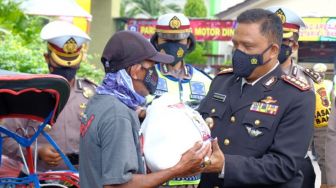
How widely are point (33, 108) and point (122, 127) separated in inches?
53.8

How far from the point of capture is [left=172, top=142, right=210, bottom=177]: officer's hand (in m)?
3.26

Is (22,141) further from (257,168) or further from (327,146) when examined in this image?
(327,146)

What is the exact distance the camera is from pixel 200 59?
4191cm

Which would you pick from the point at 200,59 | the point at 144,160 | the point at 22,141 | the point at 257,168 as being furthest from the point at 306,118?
the point at 200,59

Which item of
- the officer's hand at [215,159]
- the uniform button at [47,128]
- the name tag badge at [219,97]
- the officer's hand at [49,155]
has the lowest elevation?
the officer's hand at [49,155]

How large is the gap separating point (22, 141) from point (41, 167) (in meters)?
0.88

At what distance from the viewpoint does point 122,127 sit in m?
3.24

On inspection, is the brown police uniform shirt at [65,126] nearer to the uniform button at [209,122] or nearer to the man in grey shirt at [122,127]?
the uniform button at [209,122]

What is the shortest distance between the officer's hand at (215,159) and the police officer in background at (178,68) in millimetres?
1886

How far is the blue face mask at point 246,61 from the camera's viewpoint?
160 inches

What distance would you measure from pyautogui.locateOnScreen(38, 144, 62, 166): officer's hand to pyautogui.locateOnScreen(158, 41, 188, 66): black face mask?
4.73 ft

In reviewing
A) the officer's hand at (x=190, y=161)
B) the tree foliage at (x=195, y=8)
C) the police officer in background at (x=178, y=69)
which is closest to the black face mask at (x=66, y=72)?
the police officer in background at (x=178, y=69)

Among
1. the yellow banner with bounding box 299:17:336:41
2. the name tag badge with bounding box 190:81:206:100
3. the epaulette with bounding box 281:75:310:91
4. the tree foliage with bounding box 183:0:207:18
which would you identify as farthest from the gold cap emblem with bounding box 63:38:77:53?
the tree foliage with bounding box 183:0:207:18

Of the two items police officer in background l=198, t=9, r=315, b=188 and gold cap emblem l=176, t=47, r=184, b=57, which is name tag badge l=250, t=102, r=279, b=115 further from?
gold cap emblem l=176, t=47, r=184, b=57
